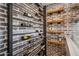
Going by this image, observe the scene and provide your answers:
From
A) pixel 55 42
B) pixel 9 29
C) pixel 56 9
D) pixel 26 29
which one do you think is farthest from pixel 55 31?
pixel 9 29

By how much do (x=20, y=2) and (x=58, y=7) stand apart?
55 centimetres

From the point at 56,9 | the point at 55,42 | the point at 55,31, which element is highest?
the point at 56,9

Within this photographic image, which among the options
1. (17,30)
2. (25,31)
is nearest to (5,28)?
(17,30)

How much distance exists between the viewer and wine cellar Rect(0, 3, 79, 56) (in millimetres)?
1803

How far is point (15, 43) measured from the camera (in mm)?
1786

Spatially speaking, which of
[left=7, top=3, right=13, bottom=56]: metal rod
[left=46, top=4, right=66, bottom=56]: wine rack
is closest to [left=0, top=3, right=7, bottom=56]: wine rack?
[left=7, top=3, right=13, bottom=56]: metal rod

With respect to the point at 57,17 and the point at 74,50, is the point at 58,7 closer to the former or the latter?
the point at 57,17

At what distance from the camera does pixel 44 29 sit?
192 centimetres

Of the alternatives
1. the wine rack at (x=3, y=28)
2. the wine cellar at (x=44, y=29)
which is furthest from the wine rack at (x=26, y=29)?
the wine rack at (x=3, y=28)

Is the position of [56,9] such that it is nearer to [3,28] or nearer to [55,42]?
[55,42]

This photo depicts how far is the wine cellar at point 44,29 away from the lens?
1.80 meters

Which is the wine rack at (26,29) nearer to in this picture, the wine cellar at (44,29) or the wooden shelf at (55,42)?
the wine cellar at (44,29)

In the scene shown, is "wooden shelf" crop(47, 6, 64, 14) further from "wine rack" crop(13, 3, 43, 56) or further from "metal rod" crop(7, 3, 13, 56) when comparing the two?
"metal rod" crop(7, 3, 13, 56)

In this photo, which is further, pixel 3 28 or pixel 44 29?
pixel 44 29
